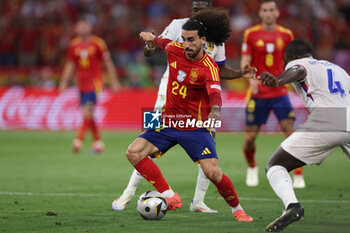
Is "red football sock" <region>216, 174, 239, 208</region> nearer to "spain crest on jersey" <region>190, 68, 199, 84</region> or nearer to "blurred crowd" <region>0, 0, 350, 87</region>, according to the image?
"spain crest on jersey" <region>190, 68, 199, 84</region>

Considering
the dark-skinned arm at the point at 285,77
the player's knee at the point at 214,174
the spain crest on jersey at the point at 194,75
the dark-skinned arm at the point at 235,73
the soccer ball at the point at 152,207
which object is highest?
the dark-skinned arm at the point at 285,77

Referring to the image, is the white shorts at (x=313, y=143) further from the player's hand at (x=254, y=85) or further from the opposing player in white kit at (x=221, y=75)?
the player's hand at (x=254, y=85)

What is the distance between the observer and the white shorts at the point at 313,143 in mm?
6418

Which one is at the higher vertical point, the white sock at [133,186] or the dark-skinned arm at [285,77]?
the dark-skinned arm at [285,77]

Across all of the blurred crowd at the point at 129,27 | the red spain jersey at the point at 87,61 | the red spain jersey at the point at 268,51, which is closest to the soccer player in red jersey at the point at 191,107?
the red spain jersey at the point at 268,51

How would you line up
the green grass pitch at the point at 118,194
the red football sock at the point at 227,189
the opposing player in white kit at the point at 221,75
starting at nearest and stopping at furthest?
1. the green grass pitch at the point at 118,194
2. the red football sock at the point at 227,189
3. the opposing player in white kit at the point at 221,75

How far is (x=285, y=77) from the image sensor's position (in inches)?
247

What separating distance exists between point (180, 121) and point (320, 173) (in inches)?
220

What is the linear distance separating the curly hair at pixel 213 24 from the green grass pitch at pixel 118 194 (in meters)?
2.03

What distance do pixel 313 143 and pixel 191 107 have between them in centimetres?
143

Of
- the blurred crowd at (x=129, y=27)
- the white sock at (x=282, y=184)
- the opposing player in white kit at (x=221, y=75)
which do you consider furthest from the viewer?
the blurred crowd at (x=129, y=27)

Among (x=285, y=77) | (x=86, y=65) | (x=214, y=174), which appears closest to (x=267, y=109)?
(x=214, y=174)

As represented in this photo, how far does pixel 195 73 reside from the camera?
6855mm

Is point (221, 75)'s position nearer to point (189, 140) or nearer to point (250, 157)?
point (189, 140)
